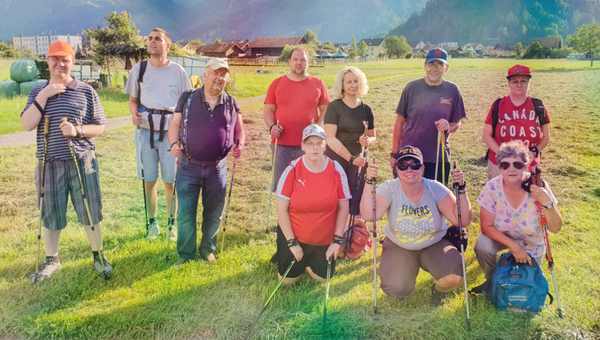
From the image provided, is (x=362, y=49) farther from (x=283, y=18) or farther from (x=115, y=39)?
(x=115, y=39)

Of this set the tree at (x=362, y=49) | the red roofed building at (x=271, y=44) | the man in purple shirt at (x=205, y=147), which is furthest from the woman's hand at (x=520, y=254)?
the tree at (x=362, y=49)

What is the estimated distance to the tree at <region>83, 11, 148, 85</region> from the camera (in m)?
20.7

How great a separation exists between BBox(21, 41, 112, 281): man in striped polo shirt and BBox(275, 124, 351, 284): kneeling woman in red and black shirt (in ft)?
6.39

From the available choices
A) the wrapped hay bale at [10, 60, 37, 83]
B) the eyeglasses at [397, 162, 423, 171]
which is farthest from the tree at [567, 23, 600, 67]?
the wrapped hay bale at [10, 60, 37, 83]

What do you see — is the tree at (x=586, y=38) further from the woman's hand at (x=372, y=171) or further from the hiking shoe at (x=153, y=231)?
the hiking shoe at (x=153, y=231)

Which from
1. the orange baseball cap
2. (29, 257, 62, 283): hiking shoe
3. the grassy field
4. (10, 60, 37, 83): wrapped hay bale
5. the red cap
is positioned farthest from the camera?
(10, 60, 37, 83): wrapped hay bale

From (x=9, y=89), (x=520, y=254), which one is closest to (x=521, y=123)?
(x=520, y=254)

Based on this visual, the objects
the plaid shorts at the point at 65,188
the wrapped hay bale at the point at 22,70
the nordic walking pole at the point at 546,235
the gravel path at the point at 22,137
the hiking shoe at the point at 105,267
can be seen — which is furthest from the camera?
the wrapped hay bale at the point at 22,70

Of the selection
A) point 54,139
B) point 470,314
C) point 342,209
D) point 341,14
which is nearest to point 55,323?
point 54,139

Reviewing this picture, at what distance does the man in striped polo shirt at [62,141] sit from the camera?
12.6 ft

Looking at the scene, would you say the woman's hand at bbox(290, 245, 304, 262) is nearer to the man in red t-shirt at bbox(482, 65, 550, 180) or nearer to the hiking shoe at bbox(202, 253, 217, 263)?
the hiking shoe at bbox(202, 253, 217, 263)

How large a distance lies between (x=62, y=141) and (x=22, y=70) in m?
17.1

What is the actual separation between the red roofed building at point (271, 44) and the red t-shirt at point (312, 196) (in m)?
10.8

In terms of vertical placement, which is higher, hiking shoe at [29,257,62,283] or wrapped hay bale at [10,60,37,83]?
wrapped hay bale at [10,60,37,83]
